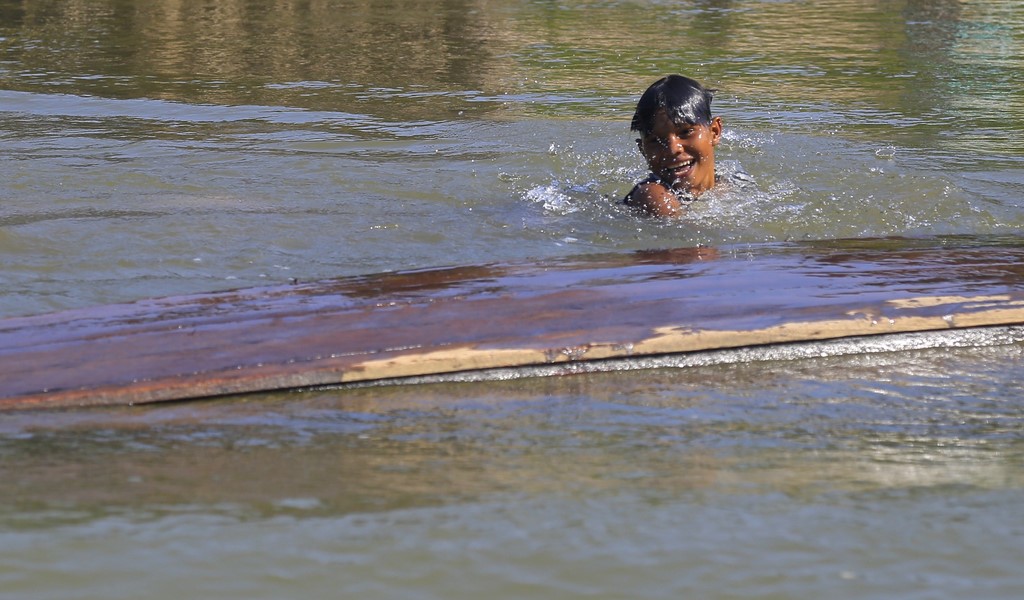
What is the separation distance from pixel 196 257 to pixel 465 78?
5.10m

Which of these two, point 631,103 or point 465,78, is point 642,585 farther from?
point 465,78

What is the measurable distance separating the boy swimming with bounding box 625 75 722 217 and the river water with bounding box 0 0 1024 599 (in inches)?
5.1

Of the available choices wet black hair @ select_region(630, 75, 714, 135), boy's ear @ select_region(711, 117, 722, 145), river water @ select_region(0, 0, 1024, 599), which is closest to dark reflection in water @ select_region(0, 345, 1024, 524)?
river water @ select_region(0, 0, 1024, 599)

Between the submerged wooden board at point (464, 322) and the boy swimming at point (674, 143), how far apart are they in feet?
5.17

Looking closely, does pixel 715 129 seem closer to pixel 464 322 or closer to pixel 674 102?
pixel 674 102

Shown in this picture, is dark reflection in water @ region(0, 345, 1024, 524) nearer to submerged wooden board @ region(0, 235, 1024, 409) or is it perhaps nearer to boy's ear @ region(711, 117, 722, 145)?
submerged wooden board @ region(0, 235, 1024, 409)

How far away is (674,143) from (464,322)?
242 centimetres

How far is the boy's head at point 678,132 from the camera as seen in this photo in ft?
17.4

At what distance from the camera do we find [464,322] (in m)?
3.26

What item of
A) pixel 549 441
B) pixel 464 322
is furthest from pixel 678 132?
pixel 549 441

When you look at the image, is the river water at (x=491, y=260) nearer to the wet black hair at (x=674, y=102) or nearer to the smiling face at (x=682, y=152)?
the smiling face at (x=682, y=152)

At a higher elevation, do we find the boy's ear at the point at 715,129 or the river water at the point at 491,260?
the boy's ear at the point at 715,129

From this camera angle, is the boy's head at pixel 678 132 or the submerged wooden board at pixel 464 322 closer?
the submerged wooden board at pixel 464 322

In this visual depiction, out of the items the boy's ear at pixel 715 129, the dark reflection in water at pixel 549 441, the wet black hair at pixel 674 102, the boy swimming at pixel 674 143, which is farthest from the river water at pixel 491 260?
the wet black hair at pixel 674 102
